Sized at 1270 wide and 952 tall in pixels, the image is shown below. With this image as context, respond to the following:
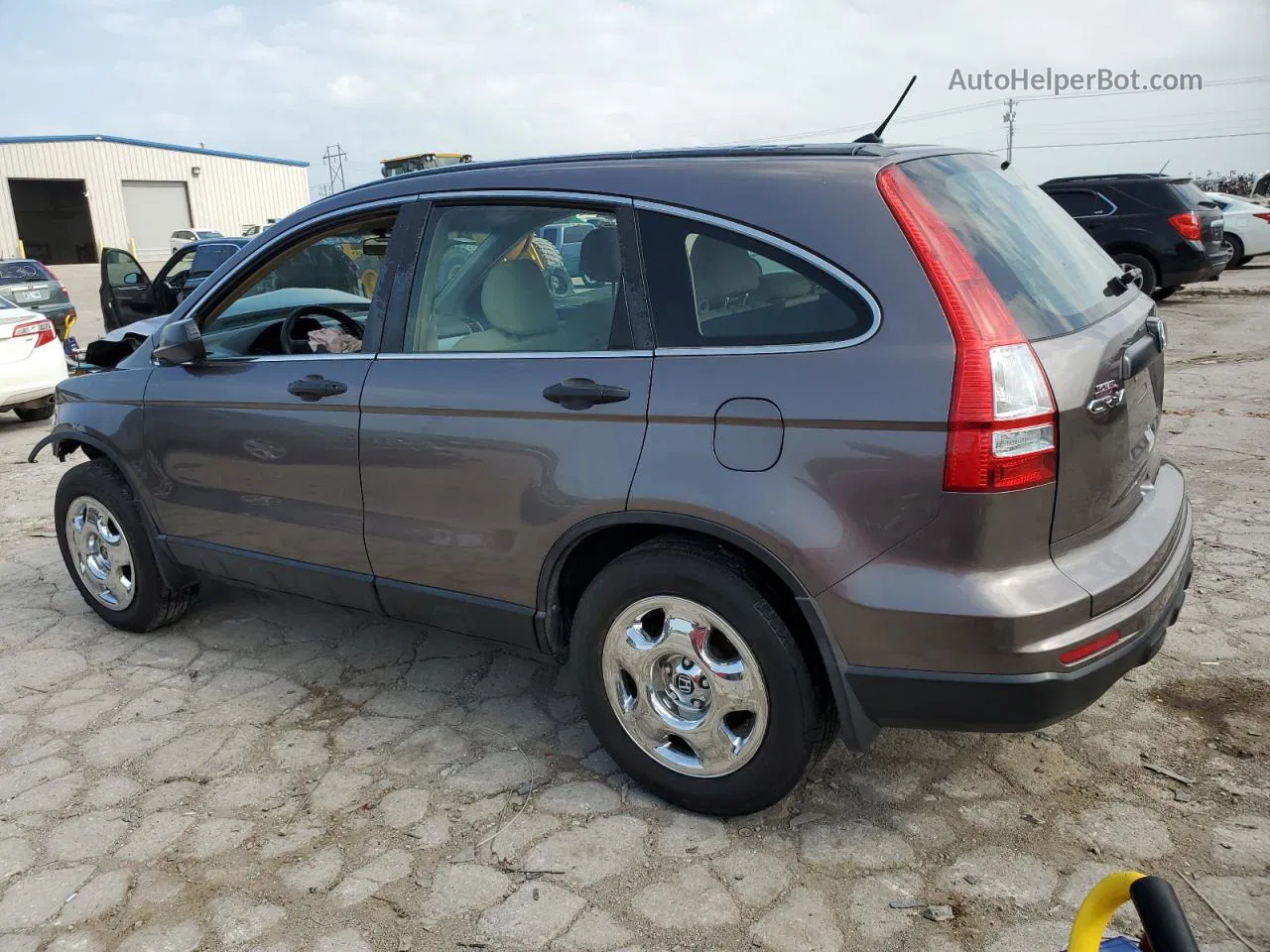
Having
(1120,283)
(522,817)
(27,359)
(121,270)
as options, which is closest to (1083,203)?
(1120,283)

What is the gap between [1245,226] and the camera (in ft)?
59.9

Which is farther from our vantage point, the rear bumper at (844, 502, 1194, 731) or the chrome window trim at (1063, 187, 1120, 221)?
the chrome window trim at (1063, 187, 1120, 221)

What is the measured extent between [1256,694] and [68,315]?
13946 millimetres

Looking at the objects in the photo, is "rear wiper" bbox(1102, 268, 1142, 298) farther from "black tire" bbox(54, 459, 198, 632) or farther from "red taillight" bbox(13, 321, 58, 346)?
"red taillight" bbox(13, 321, 58, 346)

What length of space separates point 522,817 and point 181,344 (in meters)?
2.09

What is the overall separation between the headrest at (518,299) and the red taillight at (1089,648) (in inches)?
64.4

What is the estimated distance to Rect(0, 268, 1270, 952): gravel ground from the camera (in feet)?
8.12

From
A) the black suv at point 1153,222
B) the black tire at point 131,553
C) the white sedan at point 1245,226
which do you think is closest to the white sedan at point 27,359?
the black tire at point 131,553

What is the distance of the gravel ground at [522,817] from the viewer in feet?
8.12

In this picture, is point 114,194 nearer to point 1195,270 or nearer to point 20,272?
point 20,272

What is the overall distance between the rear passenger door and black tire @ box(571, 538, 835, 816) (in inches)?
7.7

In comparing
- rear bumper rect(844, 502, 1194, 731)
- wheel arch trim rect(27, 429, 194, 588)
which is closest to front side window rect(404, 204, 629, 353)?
rear bumper rect(844, 502, 1194, 731)

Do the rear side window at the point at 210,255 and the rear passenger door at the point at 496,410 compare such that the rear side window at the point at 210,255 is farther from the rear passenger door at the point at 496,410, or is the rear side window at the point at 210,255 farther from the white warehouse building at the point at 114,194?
the white warehouse building at the point at 114,194

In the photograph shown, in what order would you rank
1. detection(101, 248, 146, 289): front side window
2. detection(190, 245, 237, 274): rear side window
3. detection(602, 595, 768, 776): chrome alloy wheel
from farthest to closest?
detection(190, 245, 237, 274): rear side window, detection(101, 248, 146, 289): front side window, detection(602, 595, 768, 776): chrome alloy wheel
